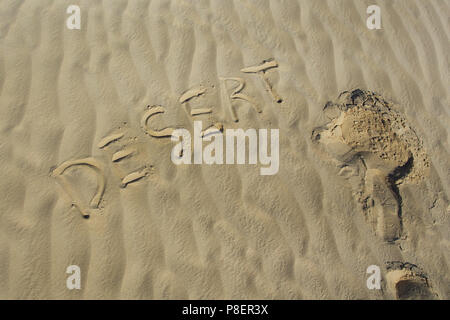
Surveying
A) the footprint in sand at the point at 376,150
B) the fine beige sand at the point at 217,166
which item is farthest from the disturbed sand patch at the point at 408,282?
the footprint in sand at the point at 376,150

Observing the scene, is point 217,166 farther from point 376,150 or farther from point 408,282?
point 408,282

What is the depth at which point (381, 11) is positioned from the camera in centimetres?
267

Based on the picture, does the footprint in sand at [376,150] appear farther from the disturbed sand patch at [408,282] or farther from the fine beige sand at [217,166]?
the disturbed sand patch at [408,282]

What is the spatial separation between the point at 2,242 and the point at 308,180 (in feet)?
5.83

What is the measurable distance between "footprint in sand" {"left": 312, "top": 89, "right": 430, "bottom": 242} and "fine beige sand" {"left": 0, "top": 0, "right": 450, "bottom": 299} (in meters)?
0.01

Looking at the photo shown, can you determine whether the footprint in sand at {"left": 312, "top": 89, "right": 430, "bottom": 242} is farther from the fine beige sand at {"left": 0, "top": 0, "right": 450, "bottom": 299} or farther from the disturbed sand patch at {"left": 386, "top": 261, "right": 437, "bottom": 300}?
the disturbed sand patch at {"left": 386, "top": 261, "right": 437, "bottom": 300}

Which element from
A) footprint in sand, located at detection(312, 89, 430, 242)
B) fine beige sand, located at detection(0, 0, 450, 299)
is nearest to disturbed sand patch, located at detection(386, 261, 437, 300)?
fine beige sand, located at detection(0, 0, 450, 299)

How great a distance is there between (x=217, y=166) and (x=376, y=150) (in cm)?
99

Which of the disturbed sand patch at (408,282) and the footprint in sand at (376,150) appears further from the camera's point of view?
the footprint in sand at (376,150)

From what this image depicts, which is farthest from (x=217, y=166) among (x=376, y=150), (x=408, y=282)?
(x=408, y=282)

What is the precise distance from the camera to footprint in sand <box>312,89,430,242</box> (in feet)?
6.48

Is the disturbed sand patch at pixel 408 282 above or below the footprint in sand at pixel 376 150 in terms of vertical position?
below

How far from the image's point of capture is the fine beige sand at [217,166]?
1.84 m

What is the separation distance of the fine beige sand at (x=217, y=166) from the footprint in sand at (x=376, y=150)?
0.01 metres
